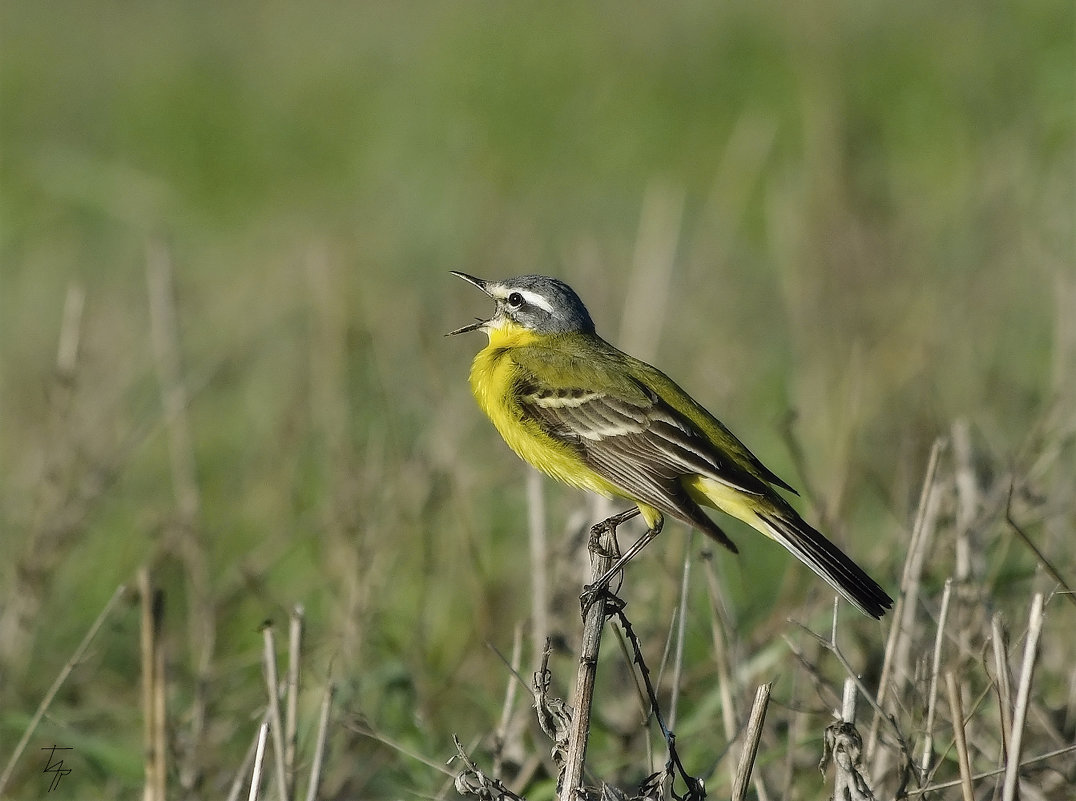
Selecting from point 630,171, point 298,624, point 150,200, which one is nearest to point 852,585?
point 298,624

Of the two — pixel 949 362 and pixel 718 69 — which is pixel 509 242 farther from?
pixel 718 69

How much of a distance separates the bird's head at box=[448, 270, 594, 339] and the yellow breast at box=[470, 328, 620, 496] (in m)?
0.11

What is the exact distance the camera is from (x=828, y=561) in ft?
13.4

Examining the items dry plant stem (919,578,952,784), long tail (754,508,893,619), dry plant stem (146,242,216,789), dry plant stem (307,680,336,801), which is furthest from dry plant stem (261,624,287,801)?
dry plant stem (919,578,952,784)

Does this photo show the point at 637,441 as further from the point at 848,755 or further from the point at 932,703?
the point at 848,755

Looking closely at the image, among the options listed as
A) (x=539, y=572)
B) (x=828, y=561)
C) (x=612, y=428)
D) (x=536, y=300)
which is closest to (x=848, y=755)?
(x=828, y=561)

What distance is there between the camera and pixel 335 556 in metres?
6.16

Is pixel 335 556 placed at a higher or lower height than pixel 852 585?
lower

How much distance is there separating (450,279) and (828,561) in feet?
18.8

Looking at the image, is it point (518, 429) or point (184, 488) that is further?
point (184, 488)

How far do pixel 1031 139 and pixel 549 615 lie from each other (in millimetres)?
5586

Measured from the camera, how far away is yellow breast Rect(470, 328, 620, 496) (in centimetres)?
469

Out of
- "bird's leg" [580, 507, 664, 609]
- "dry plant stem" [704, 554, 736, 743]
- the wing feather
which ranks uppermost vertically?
the wing feather

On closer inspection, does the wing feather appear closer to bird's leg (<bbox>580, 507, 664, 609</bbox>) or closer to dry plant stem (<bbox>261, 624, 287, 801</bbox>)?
bird's leg (<bbox>580, 507, 664, 609</bbox>)
